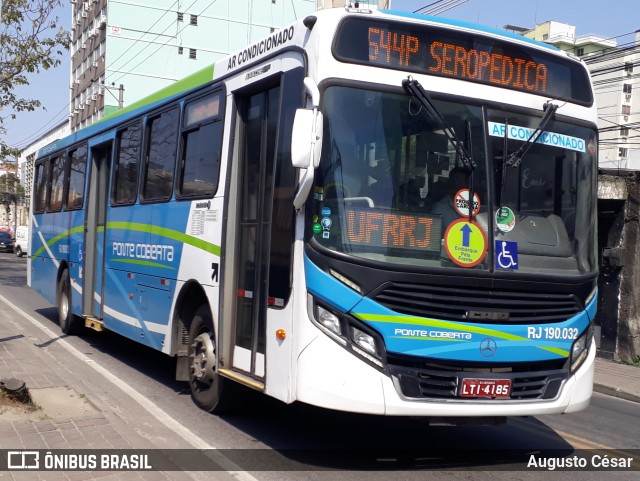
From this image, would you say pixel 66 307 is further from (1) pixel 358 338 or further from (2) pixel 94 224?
(1) pixel 358 338

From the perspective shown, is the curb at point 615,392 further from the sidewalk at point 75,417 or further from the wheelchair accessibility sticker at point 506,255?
the wheelchair accessibility sticker at point 506,255

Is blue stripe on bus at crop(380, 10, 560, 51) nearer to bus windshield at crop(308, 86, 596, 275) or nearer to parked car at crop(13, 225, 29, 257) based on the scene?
bus windshield at crop(308, 86, 596, 275)

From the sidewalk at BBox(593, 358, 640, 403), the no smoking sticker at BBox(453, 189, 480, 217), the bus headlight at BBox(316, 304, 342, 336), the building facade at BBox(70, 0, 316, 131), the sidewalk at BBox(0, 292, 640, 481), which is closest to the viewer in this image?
the bus headlight at BBox(316, 304, 342, 336)

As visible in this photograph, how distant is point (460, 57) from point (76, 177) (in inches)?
351

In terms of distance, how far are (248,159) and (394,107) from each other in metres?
1.85

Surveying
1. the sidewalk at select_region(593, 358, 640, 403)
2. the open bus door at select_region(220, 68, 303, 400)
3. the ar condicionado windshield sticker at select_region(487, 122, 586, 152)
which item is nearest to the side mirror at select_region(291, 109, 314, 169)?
the open bus door at select_region(220, 68, 303, 400)

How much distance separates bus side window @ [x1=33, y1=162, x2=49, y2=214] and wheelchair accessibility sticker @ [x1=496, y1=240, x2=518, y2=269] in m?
12.0

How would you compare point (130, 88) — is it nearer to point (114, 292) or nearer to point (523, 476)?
point (114, 292)

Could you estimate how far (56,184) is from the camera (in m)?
14.7

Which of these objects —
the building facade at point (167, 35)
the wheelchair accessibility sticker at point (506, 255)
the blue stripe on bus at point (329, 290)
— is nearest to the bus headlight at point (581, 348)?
the wheelchair accessibility sticker at point (506, 255)

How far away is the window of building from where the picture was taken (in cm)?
771

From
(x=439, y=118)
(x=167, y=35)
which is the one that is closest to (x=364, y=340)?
(x=439, y=118)

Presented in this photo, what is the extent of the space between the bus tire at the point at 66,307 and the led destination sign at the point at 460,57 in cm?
886

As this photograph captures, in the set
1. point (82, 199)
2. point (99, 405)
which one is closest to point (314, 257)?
point (99, 405)
